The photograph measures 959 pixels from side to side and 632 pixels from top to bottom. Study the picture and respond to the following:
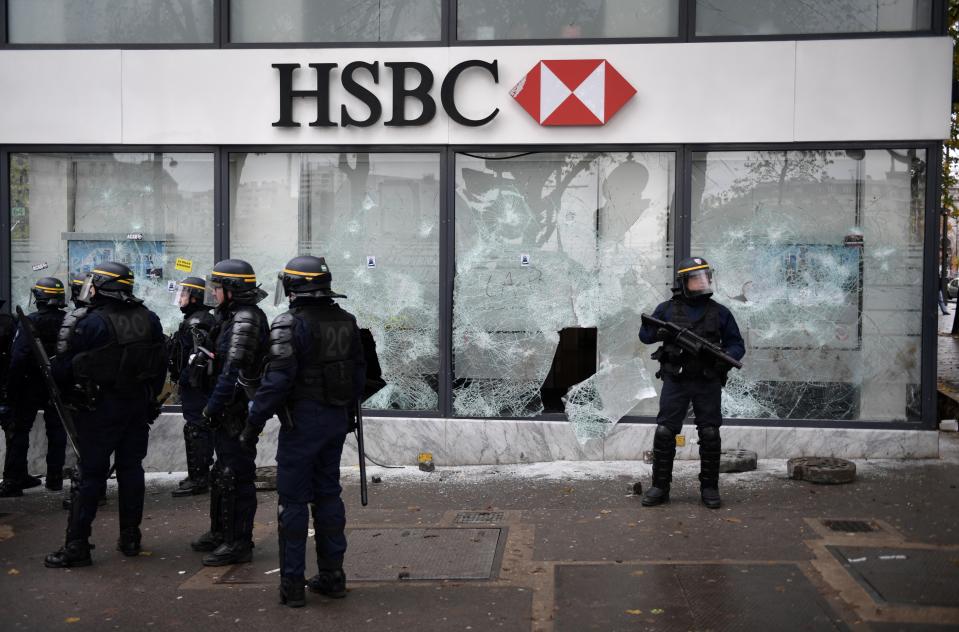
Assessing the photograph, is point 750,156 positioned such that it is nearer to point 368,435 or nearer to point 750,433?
point 750,433

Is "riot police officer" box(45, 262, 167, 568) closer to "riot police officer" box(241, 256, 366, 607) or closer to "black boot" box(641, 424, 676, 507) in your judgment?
"riot police officer" box(241, 256, 366, 607)

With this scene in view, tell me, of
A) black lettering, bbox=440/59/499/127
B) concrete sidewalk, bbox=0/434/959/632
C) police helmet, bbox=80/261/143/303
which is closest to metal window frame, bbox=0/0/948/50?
black lettering, bbox=440/59/499/127

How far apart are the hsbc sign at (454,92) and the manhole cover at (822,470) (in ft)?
12.2

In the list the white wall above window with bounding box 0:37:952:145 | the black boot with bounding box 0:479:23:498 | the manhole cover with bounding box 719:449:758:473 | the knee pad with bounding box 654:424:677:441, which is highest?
the white wall above window with bounding box 0:37:952:145

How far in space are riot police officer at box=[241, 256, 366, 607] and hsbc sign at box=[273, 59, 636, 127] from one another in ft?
13.5

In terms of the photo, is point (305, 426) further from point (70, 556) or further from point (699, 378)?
point (699, 378)

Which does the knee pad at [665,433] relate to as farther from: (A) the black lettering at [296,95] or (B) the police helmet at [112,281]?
(A) the black lettering at [296,95]

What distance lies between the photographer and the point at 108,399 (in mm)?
7086

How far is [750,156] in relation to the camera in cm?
980

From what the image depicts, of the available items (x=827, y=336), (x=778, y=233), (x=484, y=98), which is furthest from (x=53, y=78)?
(x=827, y=336)

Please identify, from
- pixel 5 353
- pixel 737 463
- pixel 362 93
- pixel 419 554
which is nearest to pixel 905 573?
pixel 737 463

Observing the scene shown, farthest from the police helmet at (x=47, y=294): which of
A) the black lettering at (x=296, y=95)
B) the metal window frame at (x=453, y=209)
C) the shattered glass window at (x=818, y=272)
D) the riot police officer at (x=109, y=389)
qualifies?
the shattered glass window at (x=818, y=272)

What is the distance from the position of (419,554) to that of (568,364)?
3.46 meters

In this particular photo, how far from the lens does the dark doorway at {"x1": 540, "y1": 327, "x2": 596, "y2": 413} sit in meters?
10.0
